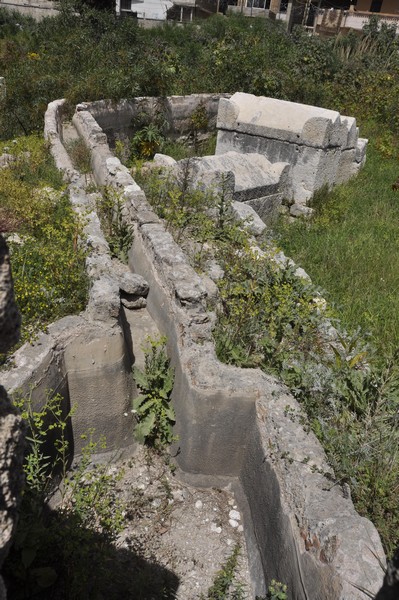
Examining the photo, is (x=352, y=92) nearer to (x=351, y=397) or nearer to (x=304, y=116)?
(x=304, y=116)

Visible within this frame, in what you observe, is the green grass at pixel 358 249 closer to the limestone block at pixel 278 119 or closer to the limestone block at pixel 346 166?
the limestone block at pixel 346 166

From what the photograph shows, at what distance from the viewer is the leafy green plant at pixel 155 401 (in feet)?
15.3

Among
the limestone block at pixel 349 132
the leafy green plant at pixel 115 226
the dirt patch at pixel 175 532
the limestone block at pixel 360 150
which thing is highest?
the limestone block at pixel 349 132

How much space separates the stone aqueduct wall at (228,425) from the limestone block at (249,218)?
170 centimetres

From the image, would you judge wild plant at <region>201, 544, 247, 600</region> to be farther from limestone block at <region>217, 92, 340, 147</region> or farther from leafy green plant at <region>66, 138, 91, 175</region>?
limestone block at <region>217, 92, 340, 147</region>

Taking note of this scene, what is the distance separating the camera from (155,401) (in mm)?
4648

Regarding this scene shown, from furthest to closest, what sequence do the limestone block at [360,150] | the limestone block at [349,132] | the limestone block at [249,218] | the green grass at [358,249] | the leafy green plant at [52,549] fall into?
the limestone block at [360,150] < the limestone block at [349,132] < the limestone block at [249,218] < the green grass at [358,249] < the leafy green plant at [52,549]

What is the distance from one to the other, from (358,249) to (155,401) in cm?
398

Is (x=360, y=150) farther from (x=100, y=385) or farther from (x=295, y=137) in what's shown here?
(x=100, y=385)

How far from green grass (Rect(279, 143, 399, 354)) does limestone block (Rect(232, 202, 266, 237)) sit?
649mm

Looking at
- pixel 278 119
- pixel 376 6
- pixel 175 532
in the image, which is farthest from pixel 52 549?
pixel 376 6

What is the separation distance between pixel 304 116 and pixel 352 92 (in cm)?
517

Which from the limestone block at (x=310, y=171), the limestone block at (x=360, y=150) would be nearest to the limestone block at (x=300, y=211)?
the limestone block at (x=310, y=171)

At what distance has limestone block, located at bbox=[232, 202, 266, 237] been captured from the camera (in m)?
6.76
